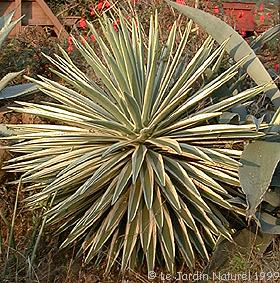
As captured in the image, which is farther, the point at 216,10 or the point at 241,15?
the point at 241,15

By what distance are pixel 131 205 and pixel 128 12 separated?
124 inches

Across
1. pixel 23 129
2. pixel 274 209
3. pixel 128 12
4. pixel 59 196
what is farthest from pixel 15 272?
pixel 128 12

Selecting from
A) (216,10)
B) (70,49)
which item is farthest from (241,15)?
(70,49)

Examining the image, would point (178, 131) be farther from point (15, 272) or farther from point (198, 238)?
point (15, 272)

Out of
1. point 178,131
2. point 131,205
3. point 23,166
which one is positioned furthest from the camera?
point 23,166

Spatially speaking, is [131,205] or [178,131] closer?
[131,205]

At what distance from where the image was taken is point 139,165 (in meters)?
3.22

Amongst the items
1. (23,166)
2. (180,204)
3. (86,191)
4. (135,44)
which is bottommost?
(180,204)

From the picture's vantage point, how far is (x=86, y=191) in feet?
11.0

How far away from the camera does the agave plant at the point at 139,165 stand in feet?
10.8

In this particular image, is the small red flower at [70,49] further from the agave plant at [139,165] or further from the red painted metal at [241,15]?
the agave plant at [139,165]

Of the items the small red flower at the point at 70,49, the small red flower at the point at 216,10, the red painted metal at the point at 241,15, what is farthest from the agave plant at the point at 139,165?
the red painted metal at the point at 241,15

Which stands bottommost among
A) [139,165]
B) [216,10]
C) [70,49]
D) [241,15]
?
[139,165]

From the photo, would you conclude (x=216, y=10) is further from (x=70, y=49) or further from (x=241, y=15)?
(x=70, y=49)
